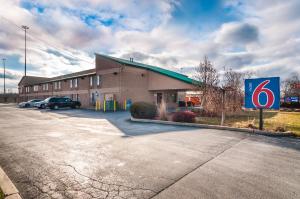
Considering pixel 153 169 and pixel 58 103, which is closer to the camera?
pixel 153 169

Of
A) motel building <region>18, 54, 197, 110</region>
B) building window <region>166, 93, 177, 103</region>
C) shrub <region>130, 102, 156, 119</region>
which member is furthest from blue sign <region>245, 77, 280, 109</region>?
building window <region>166, 93, 177, 103</region>

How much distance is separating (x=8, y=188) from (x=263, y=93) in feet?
35.7

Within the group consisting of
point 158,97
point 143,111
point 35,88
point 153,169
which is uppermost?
point 35,88

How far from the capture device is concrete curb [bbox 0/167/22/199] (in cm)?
314

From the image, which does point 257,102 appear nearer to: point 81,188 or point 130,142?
point 130,142

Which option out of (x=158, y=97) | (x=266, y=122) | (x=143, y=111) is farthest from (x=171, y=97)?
(x=266, y=122)

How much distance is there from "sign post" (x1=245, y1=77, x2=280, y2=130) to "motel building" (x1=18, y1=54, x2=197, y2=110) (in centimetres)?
1237

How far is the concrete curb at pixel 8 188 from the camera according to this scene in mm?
3136

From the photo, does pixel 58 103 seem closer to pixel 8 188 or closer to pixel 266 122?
pixel 8 188

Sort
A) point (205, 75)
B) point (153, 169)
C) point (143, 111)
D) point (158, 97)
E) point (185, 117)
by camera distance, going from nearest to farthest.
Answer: point (153, 169)
point (185, 117)
point (143, 111)
point (205, 75)
point (158, 97)

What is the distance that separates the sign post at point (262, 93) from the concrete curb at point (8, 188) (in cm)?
1014

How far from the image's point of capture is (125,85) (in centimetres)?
2595

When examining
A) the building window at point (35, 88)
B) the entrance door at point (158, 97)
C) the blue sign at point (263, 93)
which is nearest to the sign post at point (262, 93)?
the blue sign at point (263, 93)

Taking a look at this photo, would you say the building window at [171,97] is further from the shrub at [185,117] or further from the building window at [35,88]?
the building window at [35,88]
